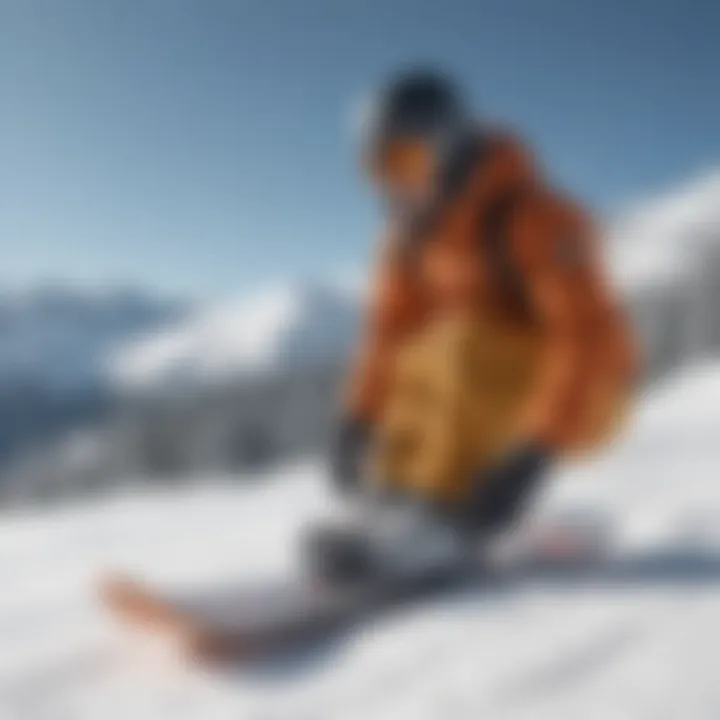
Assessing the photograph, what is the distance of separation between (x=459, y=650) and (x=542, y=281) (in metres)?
0.76

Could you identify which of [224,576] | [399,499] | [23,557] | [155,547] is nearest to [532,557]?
[399,499]

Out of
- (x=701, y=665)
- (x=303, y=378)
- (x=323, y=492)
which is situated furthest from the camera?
(x=303, y=378)

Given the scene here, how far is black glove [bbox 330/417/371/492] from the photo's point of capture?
2721 mm

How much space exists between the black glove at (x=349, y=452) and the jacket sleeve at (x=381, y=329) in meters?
0.03

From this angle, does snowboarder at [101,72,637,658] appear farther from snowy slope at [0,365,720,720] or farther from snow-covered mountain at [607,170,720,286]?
snow-covered mountain at [607,170,720,286]

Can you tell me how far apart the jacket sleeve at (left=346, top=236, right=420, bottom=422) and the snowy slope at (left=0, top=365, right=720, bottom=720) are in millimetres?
466

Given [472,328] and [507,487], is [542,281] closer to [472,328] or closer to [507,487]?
[472,328]

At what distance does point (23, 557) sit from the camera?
3344mm

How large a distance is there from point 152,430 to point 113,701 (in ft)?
30.9

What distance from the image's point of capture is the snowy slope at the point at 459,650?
5.28ft

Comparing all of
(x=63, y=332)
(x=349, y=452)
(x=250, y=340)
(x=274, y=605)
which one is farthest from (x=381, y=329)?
(x=63, y=332)

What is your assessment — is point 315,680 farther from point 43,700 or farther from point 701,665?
point 701,665

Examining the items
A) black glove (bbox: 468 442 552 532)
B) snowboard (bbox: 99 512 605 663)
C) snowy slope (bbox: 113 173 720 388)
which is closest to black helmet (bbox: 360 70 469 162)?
black glove (bbox: 468 442 552 532)

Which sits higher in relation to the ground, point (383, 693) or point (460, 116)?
point (460, 116)
